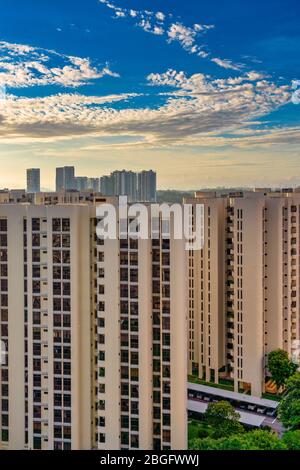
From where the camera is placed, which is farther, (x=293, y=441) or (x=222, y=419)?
(x=222, y=419)

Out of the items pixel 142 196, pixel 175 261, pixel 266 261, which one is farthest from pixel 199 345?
pixel 142 196

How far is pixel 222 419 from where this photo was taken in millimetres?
4020

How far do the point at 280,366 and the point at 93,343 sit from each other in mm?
2452

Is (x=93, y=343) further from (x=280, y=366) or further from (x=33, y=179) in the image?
(x=280, y=366)

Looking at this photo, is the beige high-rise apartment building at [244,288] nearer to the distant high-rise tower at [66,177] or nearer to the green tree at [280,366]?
the green tree at [280,366]

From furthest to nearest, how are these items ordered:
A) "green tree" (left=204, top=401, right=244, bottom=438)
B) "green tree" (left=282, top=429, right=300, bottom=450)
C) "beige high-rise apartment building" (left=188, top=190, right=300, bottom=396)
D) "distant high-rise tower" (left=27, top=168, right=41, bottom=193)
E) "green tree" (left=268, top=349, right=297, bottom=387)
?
"beige high-rise apartment building" (left=188, top=190, right=300, bottom=396) < "green tree" (left=268, top=349, right=297, bottom=387) < "green tree" (left=204, top=401, right=244, bottom=438) < "distant high-rise tower" (left=27, top=168, right=41, bottom=193) < "green tree" (left=282, top=429, right=300, bottom=450)

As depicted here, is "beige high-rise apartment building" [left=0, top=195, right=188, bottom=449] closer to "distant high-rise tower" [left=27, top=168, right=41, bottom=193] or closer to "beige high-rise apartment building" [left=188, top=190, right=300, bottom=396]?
"distant high-rise tower" [left=27, top=168, right=41, bottom=193]

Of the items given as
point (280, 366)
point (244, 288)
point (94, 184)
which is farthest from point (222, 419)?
point (94, 184)

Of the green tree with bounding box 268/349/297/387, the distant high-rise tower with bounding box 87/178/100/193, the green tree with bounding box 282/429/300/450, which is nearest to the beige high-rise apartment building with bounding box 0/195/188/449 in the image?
the distant high-rise tower with bounding box 87/178/100/193

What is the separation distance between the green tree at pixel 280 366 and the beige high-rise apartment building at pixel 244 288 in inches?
5.6

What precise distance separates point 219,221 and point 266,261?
68 centimetres

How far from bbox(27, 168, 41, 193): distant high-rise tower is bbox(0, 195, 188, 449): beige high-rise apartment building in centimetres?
37

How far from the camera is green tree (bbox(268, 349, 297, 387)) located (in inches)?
191

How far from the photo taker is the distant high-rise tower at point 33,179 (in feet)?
9.20
